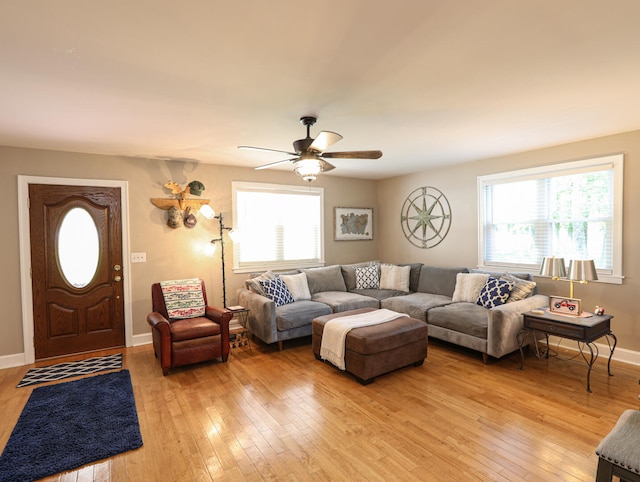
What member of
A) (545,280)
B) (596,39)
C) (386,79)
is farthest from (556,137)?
(386,79)

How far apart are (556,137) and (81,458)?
207 inches

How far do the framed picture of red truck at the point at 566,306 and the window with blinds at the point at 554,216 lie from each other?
0.84 m

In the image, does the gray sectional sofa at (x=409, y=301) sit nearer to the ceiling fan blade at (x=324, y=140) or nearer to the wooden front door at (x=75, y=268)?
the wooden front door at (x=75, y=268)

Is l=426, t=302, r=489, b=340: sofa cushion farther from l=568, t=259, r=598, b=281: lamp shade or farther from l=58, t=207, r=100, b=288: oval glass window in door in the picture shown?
l=58, t=207, r=100, b=288: oval glass window in door

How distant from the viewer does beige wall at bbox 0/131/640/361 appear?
12.2 feet

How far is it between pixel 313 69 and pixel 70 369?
4.04 meters

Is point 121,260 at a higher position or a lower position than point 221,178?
lower

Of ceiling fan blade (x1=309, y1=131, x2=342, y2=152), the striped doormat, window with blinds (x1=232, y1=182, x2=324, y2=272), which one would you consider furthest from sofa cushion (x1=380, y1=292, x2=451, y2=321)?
the striped doormat

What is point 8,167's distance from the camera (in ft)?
12.5

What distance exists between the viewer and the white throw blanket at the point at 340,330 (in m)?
3.46

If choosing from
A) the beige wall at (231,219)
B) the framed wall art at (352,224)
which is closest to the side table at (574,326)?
the beige wall at (231,219)

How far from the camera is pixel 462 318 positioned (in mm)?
3918

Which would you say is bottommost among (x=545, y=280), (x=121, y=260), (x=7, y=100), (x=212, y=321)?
(x=212, y=321)

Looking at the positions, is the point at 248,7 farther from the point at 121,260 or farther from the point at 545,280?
the point at 545,280
